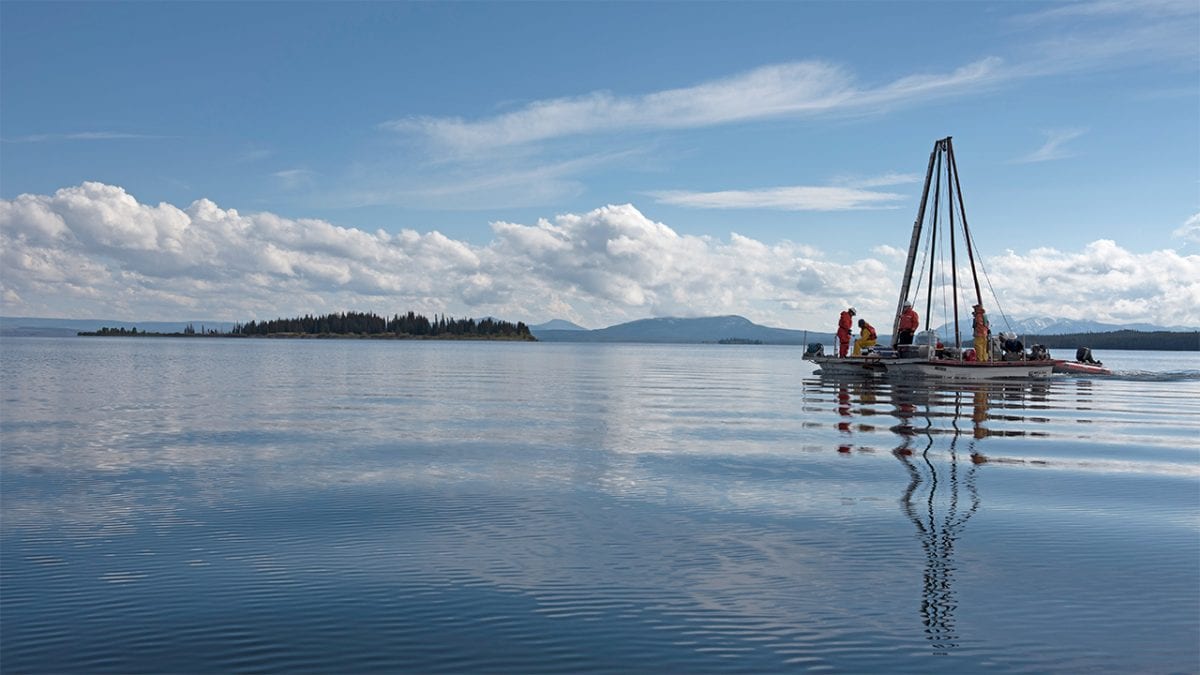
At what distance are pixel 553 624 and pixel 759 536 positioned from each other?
3.90 m

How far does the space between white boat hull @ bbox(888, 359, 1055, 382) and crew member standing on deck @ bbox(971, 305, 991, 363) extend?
2.21ft

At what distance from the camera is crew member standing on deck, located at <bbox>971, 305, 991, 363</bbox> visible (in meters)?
45.6

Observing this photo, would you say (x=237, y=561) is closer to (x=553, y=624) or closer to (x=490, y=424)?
(x=553, y=624)

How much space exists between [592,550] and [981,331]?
131 feet

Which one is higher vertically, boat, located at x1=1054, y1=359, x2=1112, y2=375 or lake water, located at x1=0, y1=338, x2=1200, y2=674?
boat, located at x1=1054, y1=359, x2=1112, y2=375

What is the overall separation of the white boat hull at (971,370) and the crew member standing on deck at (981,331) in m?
0.67

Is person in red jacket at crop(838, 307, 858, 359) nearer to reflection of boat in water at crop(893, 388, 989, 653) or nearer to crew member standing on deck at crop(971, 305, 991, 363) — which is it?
crew member standing on deck at crop(971, 305, 991, 363)

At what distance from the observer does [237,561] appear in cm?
961

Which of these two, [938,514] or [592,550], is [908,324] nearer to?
[938,514]

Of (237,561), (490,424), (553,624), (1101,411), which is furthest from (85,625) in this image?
(1101,411)

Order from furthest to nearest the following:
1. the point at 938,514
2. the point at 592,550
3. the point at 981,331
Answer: the point at 981,331 < the point at 938,514 < the point at 592,550

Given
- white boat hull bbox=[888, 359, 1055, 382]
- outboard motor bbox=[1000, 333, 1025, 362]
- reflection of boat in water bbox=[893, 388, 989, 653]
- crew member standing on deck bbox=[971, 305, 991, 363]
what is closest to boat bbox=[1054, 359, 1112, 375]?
outboard motor bbox=[1000, 333, 1025, 362]

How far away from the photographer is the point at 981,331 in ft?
150

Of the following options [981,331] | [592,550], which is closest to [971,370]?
[981,331]
